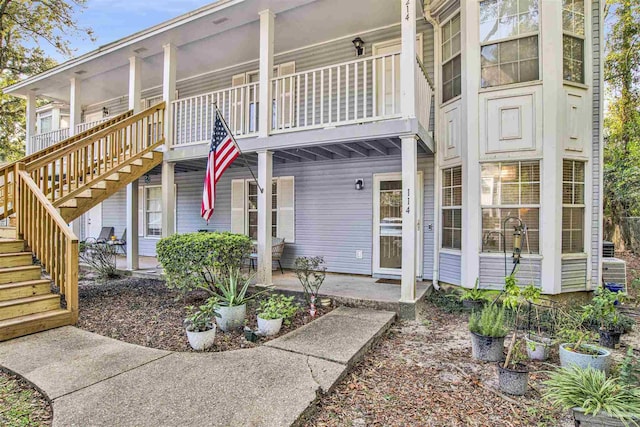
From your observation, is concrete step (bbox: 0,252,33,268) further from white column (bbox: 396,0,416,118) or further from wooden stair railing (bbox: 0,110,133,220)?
white column (bbox: 396,0,416,118)

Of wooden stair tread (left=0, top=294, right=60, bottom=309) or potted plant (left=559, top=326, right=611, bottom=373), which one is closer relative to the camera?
potted plant (left=559, top=326, right=611, bottom=373)

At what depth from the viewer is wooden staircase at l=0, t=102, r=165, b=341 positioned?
14.0 ft

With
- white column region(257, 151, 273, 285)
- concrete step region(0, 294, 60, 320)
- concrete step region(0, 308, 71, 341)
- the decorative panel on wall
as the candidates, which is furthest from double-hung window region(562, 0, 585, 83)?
concrete step region(0, 294, 60, 320)

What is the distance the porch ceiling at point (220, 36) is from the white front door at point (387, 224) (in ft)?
10.2

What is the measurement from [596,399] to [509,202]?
372cm

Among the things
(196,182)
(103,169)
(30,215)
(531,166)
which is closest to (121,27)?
(196,182)

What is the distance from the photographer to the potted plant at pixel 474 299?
517 cm

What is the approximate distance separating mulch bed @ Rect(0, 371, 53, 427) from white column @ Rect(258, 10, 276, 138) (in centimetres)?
457

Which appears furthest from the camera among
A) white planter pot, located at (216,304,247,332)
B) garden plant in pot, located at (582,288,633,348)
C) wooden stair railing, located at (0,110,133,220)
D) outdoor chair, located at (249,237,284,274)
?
outdoor chair, located at (249,237,284,274)

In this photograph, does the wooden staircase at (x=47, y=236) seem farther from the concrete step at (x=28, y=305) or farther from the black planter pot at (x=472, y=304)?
the black planter pot at (x=472, y=304)

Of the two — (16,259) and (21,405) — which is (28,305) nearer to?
(16,259)

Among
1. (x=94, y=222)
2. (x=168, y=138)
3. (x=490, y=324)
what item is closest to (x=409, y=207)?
(x=490, y=324)

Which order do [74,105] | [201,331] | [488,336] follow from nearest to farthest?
1. [488,336]
2. [201,331]
3. [74,105]

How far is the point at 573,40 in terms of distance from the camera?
557 centimetres
